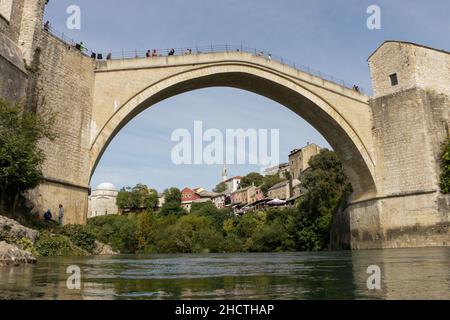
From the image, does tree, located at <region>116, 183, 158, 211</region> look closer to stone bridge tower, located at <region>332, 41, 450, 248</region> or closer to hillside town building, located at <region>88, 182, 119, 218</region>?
hillside town building, located at <region>88, 182, 119, 218</region>

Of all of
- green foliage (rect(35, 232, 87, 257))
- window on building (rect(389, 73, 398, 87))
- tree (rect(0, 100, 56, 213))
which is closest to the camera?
green foliage (rect(35, 232, 87, 257))

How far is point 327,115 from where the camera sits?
22875 mm

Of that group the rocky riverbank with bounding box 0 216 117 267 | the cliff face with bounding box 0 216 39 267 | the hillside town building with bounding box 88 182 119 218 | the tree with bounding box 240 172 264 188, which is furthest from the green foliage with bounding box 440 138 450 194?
the hillside town building with bounding box 88 182 119 218

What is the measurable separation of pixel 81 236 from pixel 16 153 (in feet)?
10.7

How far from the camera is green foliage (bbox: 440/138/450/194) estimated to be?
20.9m

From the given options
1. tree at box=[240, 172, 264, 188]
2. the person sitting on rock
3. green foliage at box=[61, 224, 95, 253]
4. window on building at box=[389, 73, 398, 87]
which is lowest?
green foliage at box=[61, 224, 95, 253]

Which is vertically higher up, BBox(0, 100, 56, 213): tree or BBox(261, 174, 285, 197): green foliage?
BBox(261, 174, 285, 197): green foliage

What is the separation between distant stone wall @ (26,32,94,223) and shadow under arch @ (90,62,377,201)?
72 centimetres

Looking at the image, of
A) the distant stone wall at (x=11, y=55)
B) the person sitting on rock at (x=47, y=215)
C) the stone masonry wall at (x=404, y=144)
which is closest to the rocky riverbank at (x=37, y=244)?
the person sitting on rock at (x=47, y=215)

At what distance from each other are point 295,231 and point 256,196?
40099mm

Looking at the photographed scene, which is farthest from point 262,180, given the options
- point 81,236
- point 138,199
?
point 81,236

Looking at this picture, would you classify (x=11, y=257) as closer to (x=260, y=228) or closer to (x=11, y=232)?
(x=11, y=232)

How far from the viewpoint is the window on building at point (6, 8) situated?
14.7 metres

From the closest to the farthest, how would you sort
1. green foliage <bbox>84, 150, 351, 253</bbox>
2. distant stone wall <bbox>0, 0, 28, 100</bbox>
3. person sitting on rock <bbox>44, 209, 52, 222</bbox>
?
distant stone wall <bbox>0, 0, 28, 100</bbox>
person sitting on rock <bbox>44, 209, 52, 222</bbox>
green foliage <bbox>84, 150, 351, 253</bbox>
